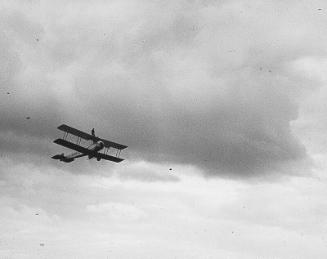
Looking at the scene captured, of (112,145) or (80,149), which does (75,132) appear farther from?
(112,145)

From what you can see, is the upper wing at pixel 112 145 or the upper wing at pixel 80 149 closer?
the upper wing at pixel 80 149

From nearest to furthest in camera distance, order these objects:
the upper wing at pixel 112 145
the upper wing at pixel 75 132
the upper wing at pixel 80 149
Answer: the upper wing at pixel 80 149
the upper wing at pixel 75 132
the upper wing at pixel 112 145

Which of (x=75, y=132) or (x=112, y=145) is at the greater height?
(x=112, y=145)

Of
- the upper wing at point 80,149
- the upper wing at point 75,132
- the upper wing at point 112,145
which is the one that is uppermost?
the upper wing at point 112,145

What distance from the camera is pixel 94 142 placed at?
70438 mm

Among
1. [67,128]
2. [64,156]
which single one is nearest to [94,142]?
[67,128]

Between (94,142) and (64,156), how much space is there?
9.07 metres

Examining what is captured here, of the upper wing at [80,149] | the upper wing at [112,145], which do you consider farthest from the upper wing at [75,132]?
the upper wing at [112,145]

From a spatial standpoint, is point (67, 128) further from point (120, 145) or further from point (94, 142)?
point (120, 145)

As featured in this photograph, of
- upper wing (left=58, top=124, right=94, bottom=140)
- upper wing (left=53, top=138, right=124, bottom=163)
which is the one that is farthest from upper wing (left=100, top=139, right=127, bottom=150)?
upper wing (left=58, top=124, right=94, bottom=140)

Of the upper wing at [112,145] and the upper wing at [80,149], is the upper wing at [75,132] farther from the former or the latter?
the upper wing at [112,145]

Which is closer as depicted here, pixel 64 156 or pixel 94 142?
pixel 94 142

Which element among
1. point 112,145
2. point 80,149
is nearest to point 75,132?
point 80,149

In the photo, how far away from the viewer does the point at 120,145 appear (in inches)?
3007
